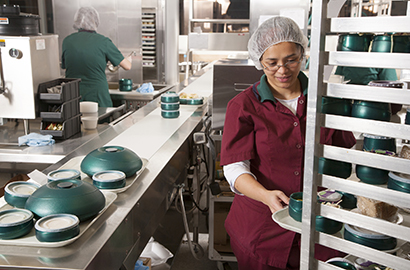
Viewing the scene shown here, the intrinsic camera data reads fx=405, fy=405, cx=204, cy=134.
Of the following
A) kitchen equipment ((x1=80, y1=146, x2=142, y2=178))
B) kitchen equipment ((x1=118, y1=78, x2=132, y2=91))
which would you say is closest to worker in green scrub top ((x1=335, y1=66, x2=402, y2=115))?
kitchen equipment ((x1=80, y1=146, x2=142, y2=178))

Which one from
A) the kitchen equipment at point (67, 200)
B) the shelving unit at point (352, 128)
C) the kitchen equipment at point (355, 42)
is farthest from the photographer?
the kitchen equipment at point (67, 200)

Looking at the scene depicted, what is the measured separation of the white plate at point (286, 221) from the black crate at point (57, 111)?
72.9 inches

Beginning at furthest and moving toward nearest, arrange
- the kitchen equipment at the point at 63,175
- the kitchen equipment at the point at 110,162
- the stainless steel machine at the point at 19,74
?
the stainless steel machine at the point at 19,74
the kitchen equipment at the point at 110,162
the kitchen equipment at the point at 63,175

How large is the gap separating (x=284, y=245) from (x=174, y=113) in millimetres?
1554

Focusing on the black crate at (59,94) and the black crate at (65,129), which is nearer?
the black crate at (59,94)

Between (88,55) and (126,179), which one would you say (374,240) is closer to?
(126,179)

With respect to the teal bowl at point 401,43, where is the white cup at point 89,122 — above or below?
below

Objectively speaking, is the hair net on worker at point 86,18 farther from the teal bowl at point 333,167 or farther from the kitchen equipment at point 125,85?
the teal bowl at point 333,167

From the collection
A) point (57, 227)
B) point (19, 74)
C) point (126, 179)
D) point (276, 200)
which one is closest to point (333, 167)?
point (276, 200)

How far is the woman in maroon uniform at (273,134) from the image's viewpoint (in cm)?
167

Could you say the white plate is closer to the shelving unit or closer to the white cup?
the shelving unit

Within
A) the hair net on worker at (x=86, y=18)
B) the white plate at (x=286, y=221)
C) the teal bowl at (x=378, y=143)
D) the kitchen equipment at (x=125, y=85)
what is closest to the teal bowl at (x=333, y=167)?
the teal bowl at (x=378, y=143)

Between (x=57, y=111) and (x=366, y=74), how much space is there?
7.85ft

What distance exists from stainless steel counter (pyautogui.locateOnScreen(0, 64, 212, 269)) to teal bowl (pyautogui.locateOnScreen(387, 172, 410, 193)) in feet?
2.89
